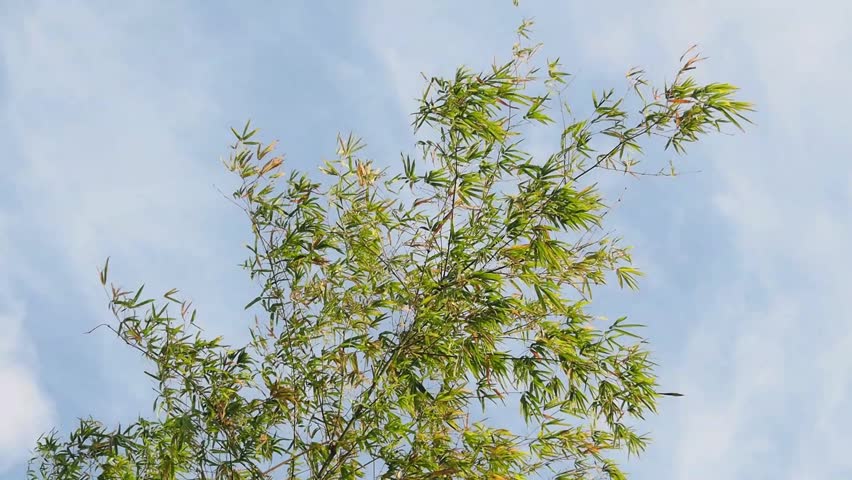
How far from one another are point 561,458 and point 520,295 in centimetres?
100

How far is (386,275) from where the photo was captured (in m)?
5.77

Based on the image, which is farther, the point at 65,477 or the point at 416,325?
the point at 65,477

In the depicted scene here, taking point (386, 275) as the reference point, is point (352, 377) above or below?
below

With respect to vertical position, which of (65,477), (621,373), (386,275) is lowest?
(65,477)

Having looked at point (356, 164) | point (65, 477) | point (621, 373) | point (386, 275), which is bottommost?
point (65, 477)

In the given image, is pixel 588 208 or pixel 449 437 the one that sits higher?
pixel 588 208

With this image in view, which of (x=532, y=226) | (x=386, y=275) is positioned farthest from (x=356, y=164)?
(x=532, y=226)

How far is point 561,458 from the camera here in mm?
5809

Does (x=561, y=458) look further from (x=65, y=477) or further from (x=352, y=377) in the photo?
(x=65, y=477)

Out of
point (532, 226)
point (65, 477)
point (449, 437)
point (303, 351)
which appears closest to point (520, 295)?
point (532, 226)

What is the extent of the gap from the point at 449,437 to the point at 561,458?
2.25ft

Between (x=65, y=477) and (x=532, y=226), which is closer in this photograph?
(x=532, y=226)

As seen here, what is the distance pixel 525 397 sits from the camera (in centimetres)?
578

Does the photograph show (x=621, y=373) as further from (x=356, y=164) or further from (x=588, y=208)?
(x=356, y=164)
